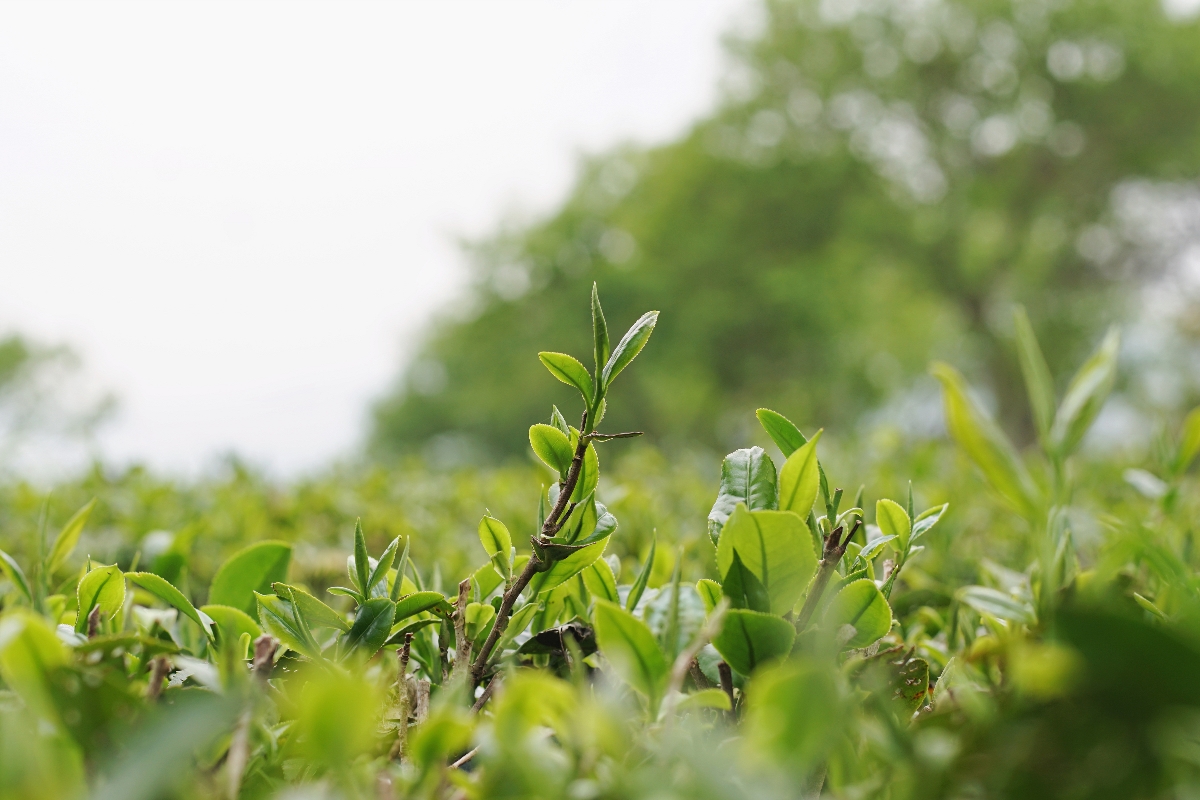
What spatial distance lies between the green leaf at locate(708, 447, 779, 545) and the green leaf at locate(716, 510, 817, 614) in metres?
0.07

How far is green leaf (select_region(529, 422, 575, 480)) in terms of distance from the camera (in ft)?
1.70

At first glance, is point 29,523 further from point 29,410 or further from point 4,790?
point 29,410

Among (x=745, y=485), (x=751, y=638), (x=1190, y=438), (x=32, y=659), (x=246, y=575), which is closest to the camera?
(x=32, y=659)

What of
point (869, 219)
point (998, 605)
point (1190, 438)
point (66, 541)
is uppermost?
point (66, 541)

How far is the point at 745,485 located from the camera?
54cm

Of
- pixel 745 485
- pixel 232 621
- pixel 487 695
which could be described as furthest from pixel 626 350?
pixel 232 621

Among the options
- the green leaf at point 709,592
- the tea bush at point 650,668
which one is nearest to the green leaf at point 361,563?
the tea bush at point 650,668

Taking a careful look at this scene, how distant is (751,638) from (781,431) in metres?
0.17

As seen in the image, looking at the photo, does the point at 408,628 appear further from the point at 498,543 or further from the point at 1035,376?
the point at 1035,376

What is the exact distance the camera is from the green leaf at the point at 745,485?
54 cm

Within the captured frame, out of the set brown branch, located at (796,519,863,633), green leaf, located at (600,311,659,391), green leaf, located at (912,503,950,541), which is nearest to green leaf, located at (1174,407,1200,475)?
green leaf, located at (912,503,950,541)

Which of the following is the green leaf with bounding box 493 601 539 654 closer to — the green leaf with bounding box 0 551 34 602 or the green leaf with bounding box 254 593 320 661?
the green leaf with bounding box 254 593 320 661

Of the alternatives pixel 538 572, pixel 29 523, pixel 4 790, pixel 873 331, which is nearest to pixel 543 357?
pixel 538 572

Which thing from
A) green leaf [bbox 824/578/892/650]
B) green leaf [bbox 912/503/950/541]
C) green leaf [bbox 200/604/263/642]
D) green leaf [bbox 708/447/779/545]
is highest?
green leaf [bbox 200/604/263/642]
